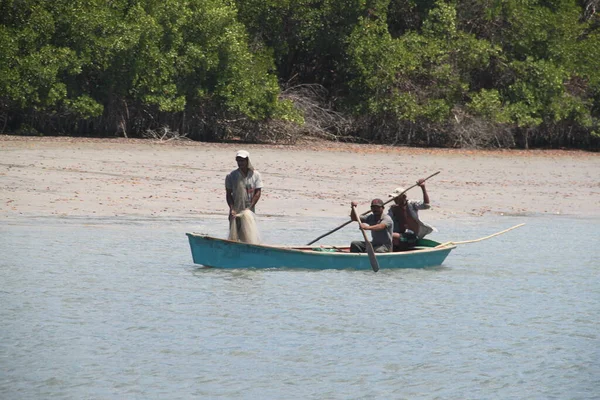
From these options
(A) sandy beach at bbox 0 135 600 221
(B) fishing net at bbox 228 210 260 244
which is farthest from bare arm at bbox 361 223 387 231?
(A) sandy beach at bbox 0 135 600 221

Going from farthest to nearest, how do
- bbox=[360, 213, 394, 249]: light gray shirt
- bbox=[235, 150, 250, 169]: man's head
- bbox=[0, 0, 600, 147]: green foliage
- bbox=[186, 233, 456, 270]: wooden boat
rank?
bbox=[0, 0, 600, 147]: green foliage → bbox=[360, 213, 394, 249]: light gray shirt → bbox=[186, 233, 456, 270]: wooden boat → bbox=[235, 150, 250, 169]: man's head

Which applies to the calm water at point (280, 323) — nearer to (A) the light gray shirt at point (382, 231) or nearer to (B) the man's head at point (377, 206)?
(A) the light gray shirt at point (382, 231)

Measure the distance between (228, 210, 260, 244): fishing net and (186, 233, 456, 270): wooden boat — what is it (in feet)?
0.89

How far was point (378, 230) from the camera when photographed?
43.4ft

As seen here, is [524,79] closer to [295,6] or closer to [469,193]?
[295,6]

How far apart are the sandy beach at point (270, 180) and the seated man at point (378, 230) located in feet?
15.8

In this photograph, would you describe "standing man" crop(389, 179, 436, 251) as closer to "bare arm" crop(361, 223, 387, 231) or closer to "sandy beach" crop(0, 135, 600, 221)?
"bare arm" crop(361, 223, 387, 231)

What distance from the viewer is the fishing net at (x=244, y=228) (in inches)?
497

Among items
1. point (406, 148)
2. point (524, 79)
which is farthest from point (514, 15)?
point (406, 148)

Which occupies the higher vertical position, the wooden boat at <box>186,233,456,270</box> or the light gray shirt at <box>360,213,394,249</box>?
the light gray shirt at <box>360,213,394,249</box>

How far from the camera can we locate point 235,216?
12633 mm

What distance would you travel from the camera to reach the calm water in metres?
8.37

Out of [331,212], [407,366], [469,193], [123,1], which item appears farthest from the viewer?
[123,1]

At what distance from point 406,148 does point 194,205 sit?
1203 centimetres
